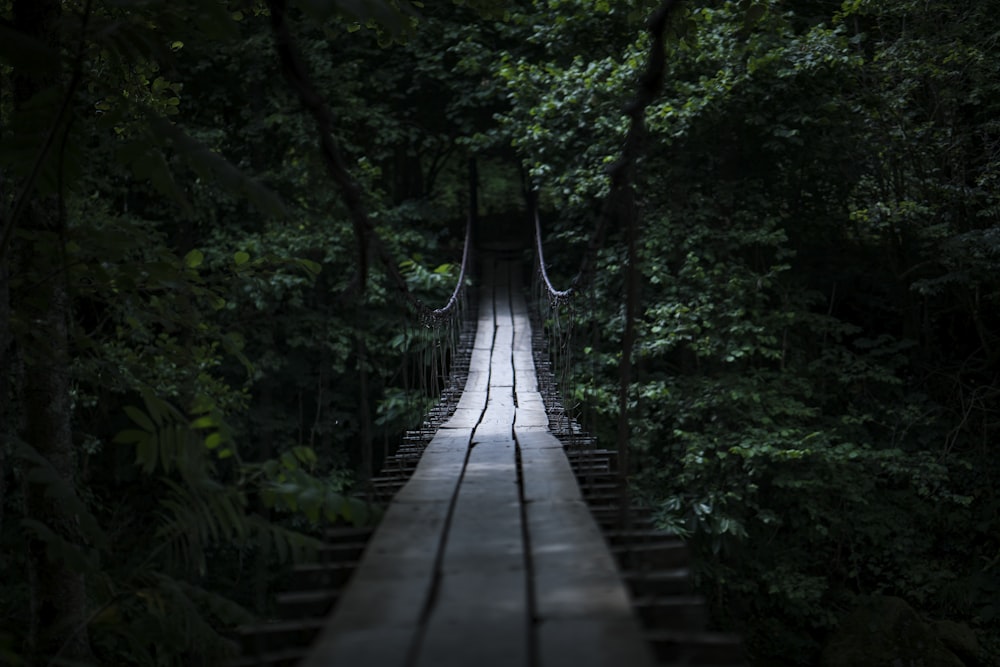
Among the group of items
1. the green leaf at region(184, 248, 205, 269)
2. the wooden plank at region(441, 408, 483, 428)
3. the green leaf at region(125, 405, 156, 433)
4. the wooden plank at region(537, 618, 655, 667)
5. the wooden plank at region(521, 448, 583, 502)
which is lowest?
the wooden plank at region(537, 618, 655, 667)

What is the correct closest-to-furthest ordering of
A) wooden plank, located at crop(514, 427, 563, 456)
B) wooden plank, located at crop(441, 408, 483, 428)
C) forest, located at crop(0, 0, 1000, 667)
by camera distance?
wooden plank, located at crop(514, 427, 563, 456) → wooden plank, located at crop(441, 408, 483, 428) → forest, located at crop(0, 0, 1000, 667)

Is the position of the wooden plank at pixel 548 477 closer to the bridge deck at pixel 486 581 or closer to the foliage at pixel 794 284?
the bridge deck at pixel 486 581

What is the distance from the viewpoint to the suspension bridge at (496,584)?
1.14 m

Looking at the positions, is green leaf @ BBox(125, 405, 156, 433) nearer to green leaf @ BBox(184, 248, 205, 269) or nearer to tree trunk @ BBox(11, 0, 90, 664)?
green leaf @ BBox(184, 248, 205, 269)

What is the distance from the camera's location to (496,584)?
1.38 m

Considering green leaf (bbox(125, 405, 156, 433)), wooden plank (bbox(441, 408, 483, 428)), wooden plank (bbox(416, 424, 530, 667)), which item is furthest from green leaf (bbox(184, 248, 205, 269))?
wooden plank (bbox(441, 408, 483, 428))

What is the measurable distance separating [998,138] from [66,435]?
670 cm

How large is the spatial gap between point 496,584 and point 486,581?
0.9 inches

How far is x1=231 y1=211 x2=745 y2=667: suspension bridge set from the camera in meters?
1.14

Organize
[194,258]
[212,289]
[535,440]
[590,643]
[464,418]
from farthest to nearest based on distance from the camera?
[464,418] < [212,289] < [535,440] < [194,258] < [590,643]

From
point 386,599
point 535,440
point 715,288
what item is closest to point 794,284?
point 715,288

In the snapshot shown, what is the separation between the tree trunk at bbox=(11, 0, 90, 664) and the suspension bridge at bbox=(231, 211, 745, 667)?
1120mm

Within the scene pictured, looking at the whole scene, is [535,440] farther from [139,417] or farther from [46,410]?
[46,410]

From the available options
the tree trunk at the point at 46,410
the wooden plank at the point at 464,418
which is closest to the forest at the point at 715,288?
the wooden plank at the point at 464,418
